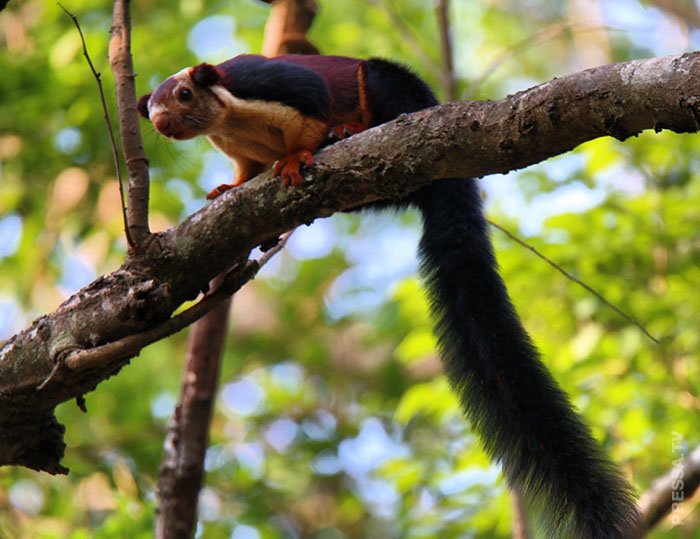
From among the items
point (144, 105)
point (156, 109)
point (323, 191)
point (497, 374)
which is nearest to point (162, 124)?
point (156, 109)

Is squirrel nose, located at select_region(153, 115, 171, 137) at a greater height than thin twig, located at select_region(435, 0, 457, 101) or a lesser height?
lesser

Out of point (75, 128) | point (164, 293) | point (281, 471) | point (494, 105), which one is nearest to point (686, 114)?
point (494, 105)

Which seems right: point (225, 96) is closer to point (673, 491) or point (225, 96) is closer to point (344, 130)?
point (344, 130)

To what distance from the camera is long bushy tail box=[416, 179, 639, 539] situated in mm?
2893

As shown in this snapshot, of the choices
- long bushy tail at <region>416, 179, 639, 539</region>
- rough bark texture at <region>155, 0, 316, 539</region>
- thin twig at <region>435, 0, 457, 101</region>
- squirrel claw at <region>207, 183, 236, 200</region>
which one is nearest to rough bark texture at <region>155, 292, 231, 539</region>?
rough bark texture at <region>155, 0, 316, 539</region>

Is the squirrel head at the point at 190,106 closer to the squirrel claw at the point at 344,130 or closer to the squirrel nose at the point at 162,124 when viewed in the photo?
the squirrel nose at the point at 162,124

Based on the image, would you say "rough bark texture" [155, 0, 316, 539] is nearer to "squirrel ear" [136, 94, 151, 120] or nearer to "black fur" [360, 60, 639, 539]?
"squirrel ear" [136, 94, 151, 120]

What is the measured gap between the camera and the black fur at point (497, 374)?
290cm

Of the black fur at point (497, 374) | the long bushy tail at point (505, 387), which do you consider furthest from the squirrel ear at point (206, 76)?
the long bushy tail at point (505, 387)

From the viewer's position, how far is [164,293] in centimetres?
290

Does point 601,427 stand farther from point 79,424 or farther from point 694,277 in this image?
point 79,424

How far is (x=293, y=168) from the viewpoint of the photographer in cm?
290

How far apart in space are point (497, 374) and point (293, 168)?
112 cm

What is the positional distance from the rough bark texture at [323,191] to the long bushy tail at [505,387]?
815 millimetres
